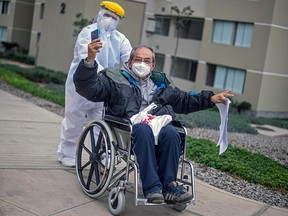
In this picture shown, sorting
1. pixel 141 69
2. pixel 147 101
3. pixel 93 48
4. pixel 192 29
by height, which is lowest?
pixel 147 101

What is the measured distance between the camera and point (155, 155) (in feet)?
13.1

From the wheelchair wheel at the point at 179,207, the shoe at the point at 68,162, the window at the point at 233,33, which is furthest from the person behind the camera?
the window at the point at 233,33

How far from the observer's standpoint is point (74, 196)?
4.28 meters

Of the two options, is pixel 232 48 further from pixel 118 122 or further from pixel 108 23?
pixel 118 122

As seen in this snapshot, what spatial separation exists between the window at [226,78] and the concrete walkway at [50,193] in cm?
1427

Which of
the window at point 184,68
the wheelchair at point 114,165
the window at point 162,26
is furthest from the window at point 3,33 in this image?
the wheelchair at point 114,165

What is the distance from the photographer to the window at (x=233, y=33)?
19516 millimetres

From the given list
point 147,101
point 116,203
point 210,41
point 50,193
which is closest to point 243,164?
point 147,101

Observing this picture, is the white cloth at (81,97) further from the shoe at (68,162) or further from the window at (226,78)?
the window at (226,78)

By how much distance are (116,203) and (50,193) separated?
66cm

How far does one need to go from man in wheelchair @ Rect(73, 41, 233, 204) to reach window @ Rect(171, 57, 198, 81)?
60.2 feet

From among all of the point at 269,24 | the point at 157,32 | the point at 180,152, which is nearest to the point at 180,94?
the point at 180,152

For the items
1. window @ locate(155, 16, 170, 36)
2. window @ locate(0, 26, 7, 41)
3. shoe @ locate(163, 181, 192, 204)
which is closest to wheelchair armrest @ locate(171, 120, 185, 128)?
shoe @ locate(163, 181, 192, 204)

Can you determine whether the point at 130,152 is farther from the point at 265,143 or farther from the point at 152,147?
the point at 265,143
